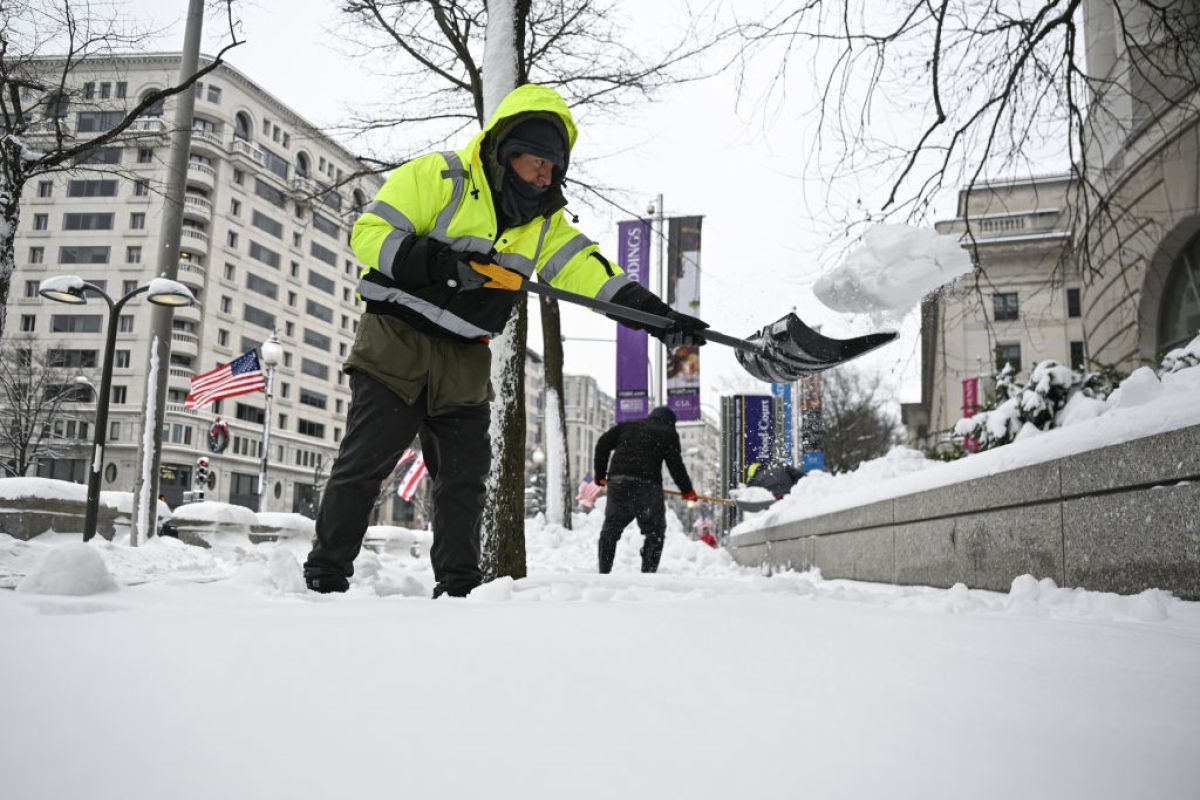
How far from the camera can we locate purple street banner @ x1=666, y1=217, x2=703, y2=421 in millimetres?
14125

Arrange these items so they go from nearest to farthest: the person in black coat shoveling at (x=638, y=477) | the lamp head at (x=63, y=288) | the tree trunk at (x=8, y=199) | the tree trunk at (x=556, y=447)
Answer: the tree trunk at (x=8, y=199) → the person in black coat shoveling at (x=638, y=477) → the lamp head at (x=63, y=288) → the tree trunk at (x=556, y=447)

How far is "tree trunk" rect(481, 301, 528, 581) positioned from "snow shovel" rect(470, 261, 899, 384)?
170 centimetres

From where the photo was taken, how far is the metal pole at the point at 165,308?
9.02 metres

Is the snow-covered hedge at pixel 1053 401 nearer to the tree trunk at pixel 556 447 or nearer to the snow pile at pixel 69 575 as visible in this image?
the snow pile at pixel 69 575

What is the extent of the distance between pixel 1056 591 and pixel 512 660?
9.24 feet

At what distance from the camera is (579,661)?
4.19ft

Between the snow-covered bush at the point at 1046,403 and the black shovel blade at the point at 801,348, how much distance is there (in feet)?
5.10

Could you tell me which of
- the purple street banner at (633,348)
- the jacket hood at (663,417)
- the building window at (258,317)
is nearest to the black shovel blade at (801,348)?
the jacket hood at (663,417)

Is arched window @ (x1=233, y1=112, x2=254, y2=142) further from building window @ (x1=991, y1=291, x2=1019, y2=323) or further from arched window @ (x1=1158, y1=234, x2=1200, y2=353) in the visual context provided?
building window @ (x1=991, y1=291, x2=1019, y2=323)

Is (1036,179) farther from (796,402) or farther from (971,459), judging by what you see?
(796,402)

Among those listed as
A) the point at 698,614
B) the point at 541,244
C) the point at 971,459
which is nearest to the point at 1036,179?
the point at 971,459

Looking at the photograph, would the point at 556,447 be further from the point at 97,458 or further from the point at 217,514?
the point at 97,458

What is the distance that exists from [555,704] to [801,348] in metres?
2.87

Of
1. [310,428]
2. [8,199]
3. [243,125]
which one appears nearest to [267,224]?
[243,125]
